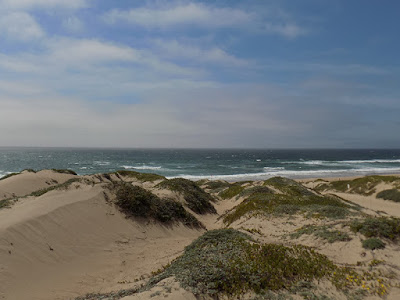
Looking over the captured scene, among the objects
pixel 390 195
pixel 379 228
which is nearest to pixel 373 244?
pixel 379 228

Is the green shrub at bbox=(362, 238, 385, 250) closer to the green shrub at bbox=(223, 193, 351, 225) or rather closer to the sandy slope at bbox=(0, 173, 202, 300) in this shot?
the green shrub at bbox=(223, 193, 351, 225)

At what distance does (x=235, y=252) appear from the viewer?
23.8ft

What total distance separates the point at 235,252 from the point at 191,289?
2.21 m

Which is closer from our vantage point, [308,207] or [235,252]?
[235,252]

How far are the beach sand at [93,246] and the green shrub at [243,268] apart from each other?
0.57m

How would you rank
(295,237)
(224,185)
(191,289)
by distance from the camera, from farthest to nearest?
(224,185) → (295,237) → (191,289)

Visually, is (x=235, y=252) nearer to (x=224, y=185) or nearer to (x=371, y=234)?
(x=371, y=234)

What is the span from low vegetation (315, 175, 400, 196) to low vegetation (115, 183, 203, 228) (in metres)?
32.3

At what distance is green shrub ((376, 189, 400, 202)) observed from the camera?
3014cm

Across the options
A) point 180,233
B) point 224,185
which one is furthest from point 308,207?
point 224,185

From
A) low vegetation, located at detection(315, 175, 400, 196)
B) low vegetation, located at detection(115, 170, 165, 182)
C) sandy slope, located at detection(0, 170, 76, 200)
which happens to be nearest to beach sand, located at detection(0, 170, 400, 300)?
sandy slope, located at detection(0, 170, 76, 200)

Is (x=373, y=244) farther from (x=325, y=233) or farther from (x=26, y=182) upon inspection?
(x=26, y=182)

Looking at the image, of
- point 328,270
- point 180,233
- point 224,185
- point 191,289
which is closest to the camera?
point 191,289

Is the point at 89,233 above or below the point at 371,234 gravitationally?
below
